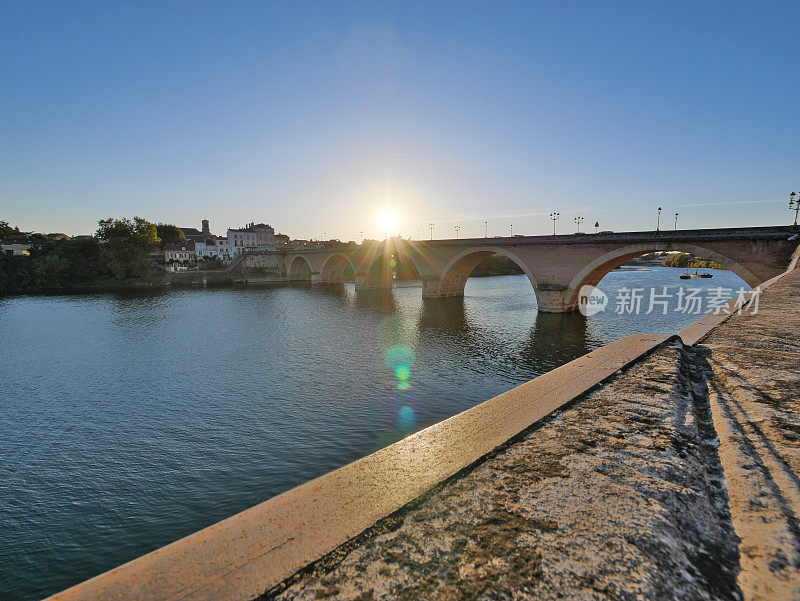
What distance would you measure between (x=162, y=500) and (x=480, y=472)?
987cm

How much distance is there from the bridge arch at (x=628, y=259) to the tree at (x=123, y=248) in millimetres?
78551

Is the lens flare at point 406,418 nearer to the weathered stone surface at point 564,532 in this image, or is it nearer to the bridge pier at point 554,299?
the weathered stone surface at point 564,532

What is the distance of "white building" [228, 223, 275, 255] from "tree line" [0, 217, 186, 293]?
140ft

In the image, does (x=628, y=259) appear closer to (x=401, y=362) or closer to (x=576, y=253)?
(x=576, y=253)

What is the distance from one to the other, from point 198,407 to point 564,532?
15517 millimetres

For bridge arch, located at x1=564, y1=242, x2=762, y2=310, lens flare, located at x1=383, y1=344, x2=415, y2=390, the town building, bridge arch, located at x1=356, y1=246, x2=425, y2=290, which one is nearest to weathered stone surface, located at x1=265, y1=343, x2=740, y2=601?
lens flare, located at x1=383, y1=344, x2=415, y2=390

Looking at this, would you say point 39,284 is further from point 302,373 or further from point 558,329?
point 558,329

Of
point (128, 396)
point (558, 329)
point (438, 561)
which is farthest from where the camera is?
point (558, 329)

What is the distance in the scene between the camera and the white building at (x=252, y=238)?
126188mm

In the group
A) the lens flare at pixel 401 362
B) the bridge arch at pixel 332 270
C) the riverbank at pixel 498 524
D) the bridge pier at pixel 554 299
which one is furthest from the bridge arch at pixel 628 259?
the bridge arch at pixel 332 270

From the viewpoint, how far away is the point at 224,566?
6.67ft

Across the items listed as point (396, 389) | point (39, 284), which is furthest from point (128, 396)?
point (39, 284)

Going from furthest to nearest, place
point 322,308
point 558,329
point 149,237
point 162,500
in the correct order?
point 149,237
point 322,308
point 558,329
point 162,500

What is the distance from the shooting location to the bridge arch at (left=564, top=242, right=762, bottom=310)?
81.6 feet
